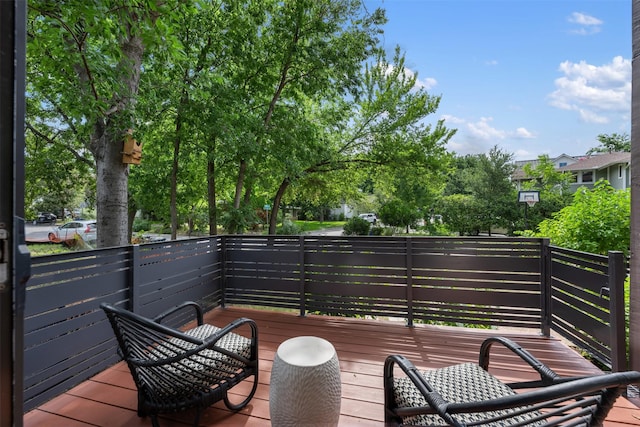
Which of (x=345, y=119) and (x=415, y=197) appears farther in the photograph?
(x=415, y=197)

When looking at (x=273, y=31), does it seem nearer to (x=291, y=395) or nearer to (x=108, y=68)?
(x=108, y=68)

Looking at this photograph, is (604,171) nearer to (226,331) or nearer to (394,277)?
(394,277)

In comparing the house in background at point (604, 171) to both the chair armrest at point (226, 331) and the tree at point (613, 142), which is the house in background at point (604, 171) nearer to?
the tree at point (613, 142)

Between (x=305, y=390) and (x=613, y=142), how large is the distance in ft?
148

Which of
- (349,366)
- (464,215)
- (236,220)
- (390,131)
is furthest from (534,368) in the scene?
(464,215)

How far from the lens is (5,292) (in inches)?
25.2

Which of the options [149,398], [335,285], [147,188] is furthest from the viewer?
[147,188]

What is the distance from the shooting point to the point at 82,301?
2449mm

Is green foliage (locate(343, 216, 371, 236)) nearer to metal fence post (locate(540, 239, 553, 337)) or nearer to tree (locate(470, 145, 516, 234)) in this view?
tree (locate(470, 145, 516, 234))

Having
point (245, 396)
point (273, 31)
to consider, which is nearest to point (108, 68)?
point (245, 396)

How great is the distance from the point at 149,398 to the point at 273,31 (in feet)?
23.9

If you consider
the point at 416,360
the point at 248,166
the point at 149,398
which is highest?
Result: the point at 248,166

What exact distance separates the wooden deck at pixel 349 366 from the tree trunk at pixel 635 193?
0.45m

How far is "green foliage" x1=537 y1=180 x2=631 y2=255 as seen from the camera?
4520 millimetres
